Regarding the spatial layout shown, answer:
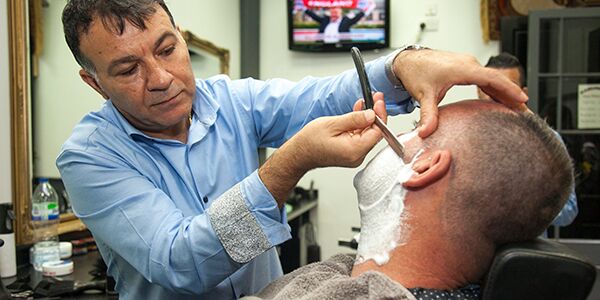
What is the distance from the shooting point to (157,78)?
135cm

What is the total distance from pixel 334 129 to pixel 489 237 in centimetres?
38

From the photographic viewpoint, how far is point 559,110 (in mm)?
3889

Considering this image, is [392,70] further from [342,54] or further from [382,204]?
[342,54]

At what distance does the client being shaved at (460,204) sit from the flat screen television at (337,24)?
11.4 feet

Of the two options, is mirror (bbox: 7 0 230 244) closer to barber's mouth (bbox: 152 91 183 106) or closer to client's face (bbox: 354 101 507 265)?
barber's mouth (bbox: 152 91 183 106)

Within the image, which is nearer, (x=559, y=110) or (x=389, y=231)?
(x=389, y=231)

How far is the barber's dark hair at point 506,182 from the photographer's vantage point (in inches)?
40.8

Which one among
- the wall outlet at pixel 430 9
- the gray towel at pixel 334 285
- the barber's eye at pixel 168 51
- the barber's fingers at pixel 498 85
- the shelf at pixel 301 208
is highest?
the wall outlet at pixel 430 9

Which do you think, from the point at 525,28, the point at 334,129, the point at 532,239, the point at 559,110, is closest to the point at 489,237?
the point at 532,239

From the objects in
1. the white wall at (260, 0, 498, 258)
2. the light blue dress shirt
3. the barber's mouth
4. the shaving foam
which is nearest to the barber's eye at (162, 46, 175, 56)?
the barber's mouth

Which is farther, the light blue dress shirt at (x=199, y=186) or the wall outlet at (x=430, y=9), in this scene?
the wall outlet at (x=430, y=9)

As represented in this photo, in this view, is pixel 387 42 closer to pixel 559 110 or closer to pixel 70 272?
pixel 559 110

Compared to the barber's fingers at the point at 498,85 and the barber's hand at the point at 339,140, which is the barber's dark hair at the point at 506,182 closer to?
the barber's fingers at the point at 498,85

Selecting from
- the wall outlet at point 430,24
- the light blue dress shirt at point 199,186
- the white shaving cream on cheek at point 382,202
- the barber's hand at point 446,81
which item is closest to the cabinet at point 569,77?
the wall outlet at point 430,24
